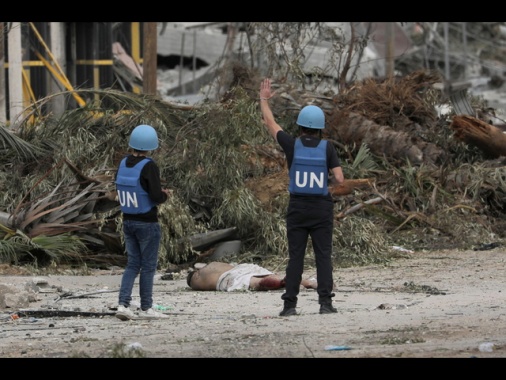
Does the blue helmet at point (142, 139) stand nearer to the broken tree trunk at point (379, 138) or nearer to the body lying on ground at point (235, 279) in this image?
the body lying on ground at point (235, 279)

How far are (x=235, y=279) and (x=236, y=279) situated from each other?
1 cm

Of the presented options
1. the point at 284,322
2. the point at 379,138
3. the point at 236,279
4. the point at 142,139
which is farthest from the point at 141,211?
the point at 379,138

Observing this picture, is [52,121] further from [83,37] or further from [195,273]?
[83,37]

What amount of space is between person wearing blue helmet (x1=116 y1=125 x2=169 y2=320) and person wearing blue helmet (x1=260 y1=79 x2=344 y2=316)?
1062 mm

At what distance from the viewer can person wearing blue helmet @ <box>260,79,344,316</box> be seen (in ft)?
30.0

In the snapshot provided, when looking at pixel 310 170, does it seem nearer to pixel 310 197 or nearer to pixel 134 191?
pixel 310 197

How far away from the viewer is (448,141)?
16.6 m

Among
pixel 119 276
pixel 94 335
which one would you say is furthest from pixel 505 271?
pixel 94 335

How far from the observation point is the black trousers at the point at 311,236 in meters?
9.20

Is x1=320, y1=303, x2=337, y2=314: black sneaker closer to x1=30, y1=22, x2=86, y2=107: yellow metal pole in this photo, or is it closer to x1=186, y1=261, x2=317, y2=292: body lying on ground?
x1=186, y1=261, x2=317, y2=292: body lying on ground

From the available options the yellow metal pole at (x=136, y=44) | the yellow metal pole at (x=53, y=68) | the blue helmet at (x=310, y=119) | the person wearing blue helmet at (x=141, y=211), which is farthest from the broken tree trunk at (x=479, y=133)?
the yellow metal pole at (x=136, y=44)

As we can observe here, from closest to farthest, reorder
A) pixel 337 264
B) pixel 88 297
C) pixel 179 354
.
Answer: pixel 179 354 → pixel 88 297 → pixel 337 264

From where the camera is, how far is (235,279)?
11.2m
